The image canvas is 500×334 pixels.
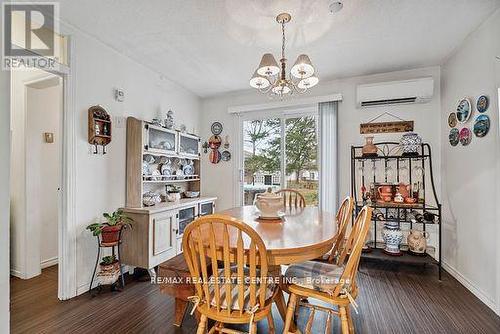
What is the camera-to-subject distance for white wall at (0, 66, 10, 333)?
837mm

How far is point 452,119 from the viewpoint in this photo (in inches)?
110

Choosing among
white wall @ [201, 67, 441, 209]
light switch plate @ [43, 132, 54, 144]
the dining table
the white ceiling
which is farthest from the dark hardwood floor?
the white ceiling

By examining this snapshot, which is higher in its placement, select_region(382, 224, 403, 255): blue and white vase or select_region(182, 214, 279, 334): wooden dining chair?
select_region(182, 214, 279, 334): wooden dining chair

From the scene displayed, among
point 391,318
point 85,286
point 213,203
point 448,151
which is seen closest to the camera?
point 391,318

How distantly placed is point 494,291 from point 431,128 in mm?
1866

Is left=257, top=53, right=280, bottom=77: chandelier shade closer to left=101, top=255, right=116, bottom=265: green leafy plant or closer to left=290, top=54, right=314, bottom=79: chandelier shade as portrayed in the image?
left=290, top=54, right=314, bottom=79: chandelier shade

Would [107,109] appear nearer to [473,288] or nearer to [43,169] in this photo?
[43,169]

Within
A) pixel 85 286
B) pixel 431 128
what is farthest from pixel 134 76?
pixel 431 128

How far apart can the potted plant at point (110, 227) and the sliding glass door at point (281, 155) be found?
2.05m

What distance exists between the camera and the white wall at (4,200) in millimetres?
837

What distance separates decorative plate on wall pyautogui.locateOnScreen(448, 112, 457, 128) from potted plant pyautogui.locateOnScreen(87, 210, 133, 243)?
3.66m

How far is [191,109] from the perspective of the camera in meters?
4.12

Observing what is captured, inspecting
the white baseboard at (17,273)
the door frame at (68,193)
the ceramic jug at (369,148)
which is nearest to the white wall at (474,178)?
the ceramic jug at (369,148)

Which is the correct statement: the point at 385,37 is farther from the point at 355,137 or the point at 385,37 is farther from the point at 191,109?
the point at 191,109
